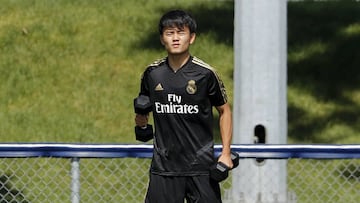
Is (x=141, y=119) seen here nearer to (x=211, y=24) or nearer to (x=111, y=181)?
(x=111, y=181)

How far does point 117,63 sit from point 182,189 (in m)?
7.92

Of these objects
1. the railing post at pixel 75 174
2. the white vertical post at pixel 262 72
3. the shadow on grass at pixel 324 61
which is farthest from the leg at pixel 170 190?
the shadow on grass at pixel 324 61

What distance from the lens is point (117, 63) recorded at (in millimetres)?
14266

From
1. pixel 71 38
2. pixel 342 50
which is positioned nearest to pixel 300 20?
pixel 342 50

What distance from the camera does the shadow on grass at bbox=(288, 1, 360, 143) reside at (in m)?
12.7

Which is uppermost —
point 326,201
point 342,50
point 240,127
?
point 342,50

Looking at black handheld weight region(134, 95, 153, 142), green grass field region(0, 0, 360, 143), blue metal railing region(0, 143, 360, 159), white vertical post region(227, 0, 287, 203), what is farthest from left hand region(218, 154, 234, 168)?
green grass field region(0, 0, 360, 143)

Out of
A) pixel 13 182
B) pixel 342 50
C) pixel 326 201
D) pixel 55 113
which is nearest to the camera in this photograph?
pixel 326 201

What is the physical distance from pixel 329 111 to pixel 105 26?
13.6 feet

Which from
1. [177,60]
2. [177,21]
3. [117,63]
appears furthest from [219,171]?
[117,63]

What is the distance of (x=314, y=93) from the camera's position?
13469 millimetres

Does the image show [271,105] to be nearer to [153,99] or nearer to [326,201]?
[326,201]

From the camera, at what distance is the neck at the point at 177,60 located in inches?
250

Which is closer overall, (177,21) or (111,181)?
(177,21)
